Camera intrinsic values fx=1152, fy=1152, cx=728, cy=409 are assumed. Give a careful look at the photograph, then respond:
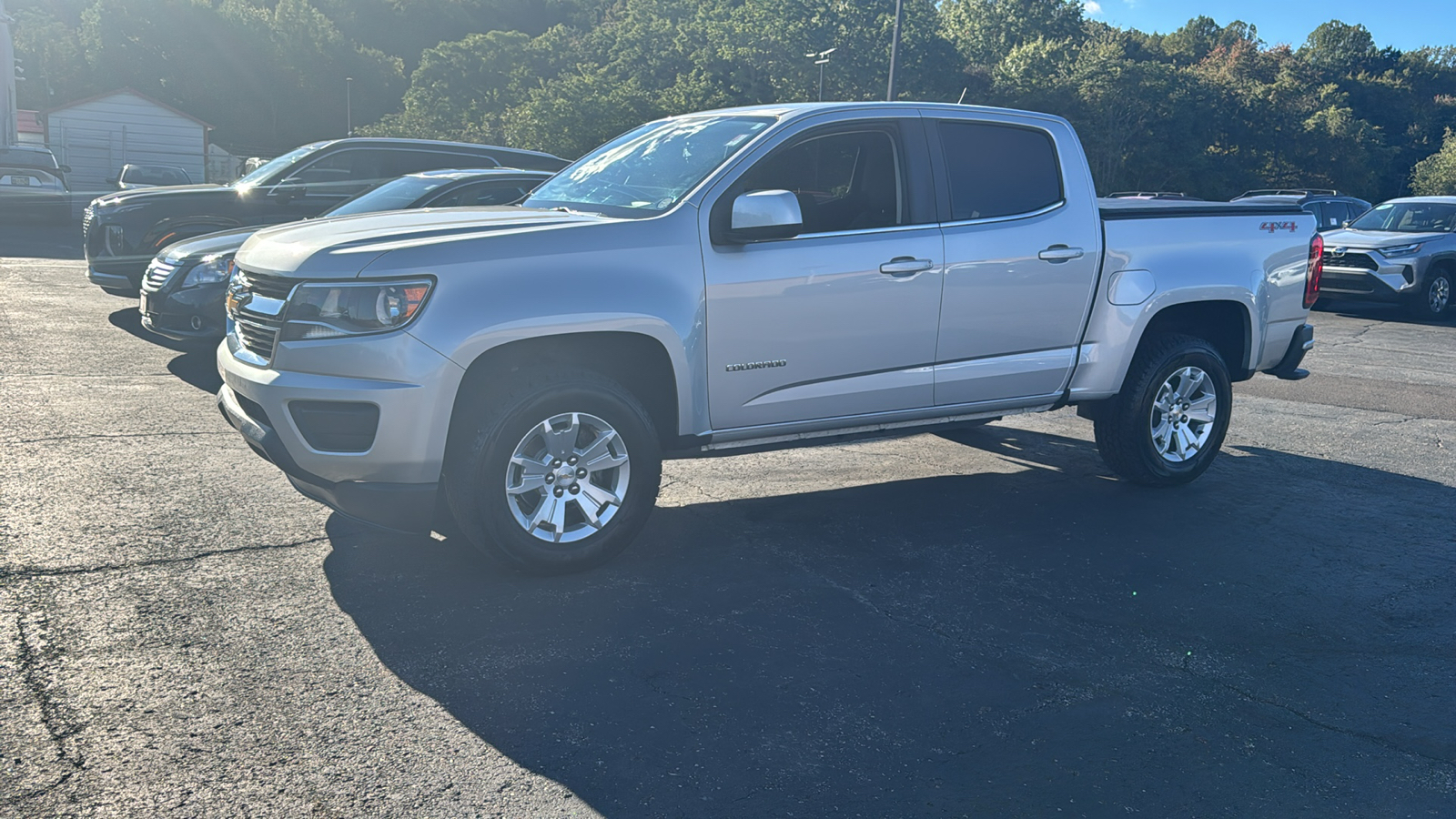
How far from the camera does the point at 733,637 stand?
4.16m

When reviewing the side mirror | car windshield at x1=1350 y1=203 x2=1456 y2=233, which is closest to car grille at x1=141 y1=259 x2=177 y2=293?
the side mirror

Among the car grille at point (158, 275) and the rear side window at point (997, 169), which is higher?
the rear side window at point (997, 169)

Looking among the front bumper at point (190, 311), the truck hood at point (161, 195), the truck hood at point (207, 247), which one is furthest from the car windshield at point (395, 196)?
the truck hood at point (161, 195)

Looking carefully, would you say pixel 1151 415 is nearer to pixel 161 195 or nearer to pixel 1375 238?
pixel 161 195

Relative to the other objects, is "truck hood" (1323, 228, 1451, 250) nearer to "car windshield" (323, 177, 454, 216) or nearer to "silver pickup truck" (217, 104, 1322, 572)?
"silver pickup truck" (217, 104, 1322, 572)

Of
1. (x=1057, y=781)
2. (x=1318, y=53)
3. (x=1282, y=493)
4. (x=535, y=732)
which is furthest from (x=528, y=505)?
(x=1318, y=53)

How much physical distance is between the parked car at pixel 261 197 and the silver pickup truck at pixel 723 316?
19.1ft

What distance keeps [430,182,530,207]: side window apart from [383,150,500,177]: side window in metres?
2.19

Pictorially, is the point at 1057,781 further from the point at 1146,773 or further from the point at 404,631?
the point at 404,631

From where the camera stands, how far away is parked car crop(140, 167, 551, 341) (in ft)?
28.4

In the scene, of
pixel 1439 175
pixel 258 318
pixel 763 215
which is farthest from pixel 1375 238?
pixel 1439 175

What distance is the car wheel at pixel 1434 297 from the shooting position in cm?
1639

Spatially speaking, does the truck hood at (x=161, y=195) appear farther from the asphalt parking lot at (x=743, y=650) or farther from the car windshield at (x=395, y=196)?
the asphalt parking lot at (x=743, y=650)

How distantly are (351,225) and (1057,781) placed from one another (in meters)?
3.52
